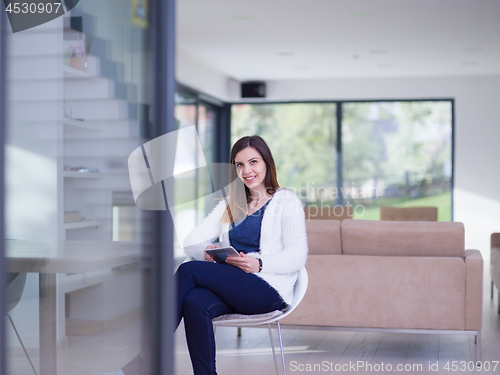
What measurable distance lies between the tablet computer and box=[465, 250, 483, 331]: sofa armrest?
1.36 metres

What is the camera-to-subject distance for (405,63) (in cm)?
719

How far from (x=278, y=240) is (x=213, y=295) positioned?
0.34 m

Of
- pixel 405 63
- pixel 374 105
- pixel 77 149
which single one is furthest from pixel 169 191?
pixel 374 105

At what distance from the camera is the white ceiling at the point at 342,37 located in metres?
4.86

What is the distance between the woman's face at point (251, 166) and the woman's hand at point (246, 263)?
1.18ft

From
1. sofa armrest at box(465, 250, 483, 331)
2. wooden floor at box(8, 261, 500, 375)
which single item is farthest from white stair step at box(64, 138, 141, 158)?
sofa armrest at box(465, 250, 483, 331)

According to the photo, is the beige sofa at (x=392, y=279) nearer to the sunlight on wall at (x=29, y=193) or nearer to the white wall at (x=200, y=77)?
the sunlight on wall at (x=29, y=193)

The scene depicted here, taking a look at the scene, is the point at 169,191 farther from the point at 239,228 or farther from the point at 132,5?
the point at 239,228

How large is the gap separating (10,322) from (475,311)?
2.29 metres

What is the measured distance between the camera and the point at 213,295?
2.14 meters

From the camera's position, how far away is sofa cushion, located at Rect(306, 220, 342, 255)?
2.99 meters

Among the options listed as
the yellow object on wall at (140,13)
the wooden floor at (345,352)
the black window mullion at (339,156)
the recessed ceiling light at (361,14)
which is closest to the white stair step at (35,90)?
the yellow object on wall at (140,13)

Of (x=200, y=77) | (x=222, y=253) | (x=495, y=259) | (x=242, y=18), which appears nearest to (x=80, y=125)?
(x=222, y=253)

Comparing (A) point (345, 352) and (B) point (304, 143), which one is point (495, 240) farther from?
(B) point (304, 143)
